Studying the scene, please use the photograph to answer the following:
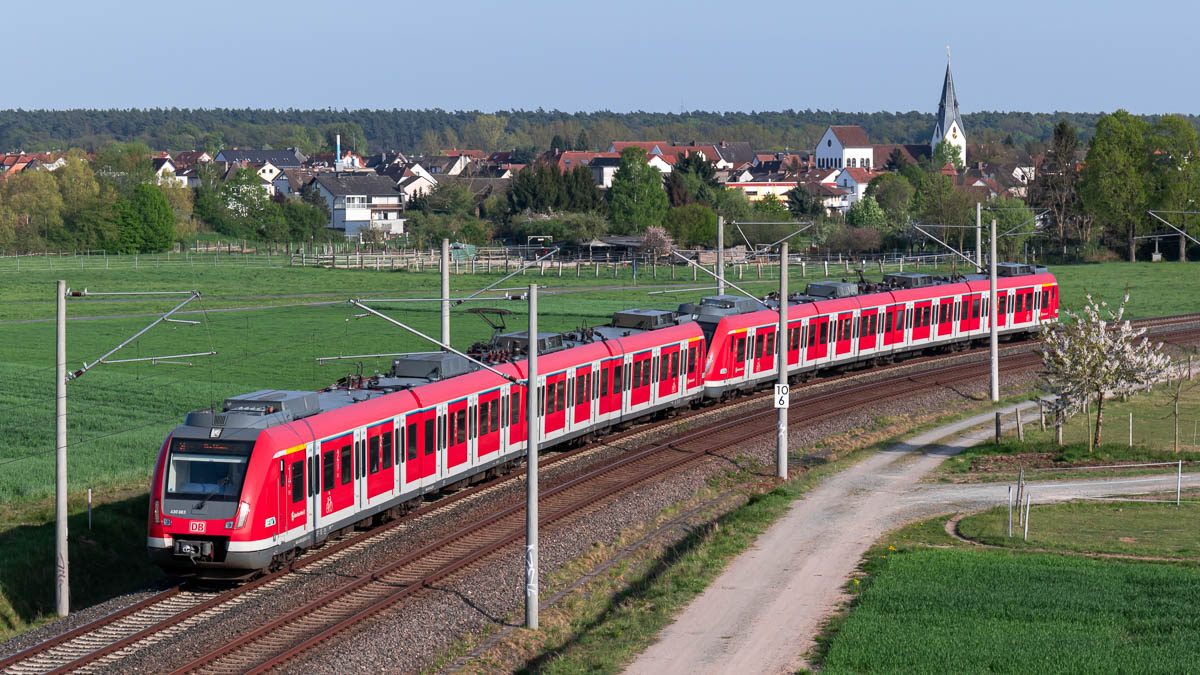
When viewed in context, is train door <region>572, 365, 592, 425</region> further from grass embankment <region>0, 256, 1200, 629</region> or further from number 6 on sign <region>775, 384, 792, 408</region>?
grass embankment <region>0, 256, 1200, 629</region>

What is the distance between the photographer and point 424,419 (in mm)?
31781

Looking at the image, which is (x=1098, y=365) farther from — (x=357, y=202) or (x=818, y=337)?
(x=357, y=202)

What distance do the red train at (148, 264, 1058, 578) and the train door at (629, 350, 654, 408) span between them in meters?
0.06

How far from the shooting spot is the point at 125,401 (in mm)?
49938

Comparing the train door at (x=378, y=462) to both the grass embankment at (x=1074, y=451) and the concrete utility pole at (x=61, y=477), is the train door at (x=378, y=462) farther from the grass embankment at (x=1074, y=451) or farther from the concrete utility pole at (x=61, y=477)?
the grass embankment at (x=1074, y=451)

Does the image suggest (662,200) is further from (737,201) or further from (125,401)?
(125,401)

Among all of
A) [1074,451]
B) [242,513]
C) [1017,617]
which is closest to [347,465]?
[242,513]

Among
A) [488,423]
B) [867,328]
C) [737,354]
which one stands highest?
[867,328]

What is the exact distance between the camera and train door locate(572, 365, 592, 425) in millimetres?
40156

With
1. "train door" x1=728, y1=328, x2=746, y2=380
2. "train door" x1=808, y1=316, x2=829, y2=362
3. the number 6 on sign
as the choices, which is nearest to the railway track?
the number 6 on sign

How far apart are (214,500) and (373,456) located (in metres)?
4.76

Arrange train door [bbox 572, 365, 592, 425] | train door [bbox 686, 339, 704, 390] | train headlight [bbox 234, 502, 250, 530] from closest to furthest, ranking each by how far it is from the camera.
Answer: train headlight [bbox 234, 502, 250, 530], train door [bbox 572, 365, 592, 425], train door [bbox 686, 339, 704, 390]

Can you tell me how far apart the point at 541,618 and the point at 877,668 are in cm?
675

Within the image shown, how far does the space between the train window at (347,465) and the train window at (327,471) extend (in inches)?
16.5
